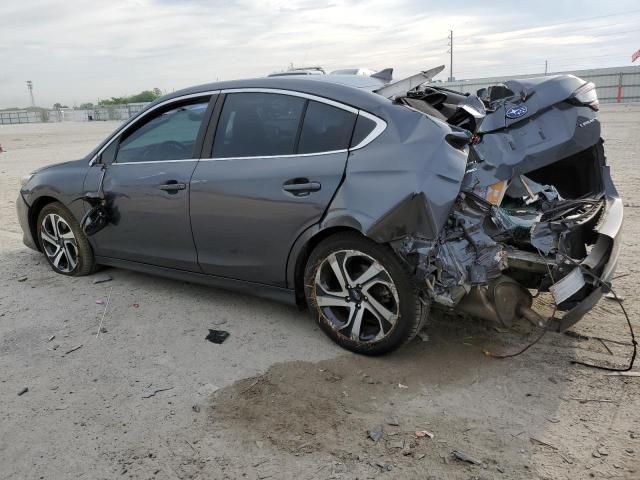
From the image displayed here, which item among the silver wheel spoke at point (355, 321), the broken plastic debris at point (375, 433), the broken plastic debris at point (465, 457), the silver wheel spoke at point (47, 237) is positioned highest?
the silver wheel spoke at point (47, 237)

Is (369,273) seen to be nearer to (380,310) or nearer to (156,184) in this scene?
(380,310)

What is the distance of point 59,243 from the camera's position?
529 cm

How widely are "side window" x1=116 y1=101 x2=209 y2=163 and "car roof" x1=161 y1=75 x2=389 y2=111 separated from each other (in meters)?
0.24

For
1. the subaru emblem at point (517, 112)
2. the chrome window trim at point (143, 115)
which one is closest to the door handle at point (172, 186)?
the chrome window trim at point (143, 115)

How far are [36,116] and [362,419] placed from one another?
76830 mm

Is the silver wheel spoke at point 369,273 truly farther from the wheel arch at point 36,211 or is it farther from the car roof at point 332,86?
the wheel arch at point 36,211

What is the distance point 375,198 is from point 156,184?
194cm

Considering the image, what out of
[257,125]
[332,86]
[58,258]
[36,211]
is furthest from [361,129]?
[36,211]

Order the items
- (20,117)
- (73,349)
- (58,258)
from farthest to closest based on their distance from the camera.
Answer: (20,117) → (58,258) → (73,349)

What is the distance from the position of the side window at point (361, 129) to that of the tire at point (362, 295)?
23.4 inches

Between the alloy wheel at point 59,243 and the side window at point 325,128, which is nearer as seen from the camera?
the side window at point 325,128

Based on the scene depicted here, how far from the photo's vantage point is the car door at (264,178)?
355cm

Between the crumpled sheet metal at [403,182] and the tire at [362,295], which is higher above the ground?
the crumpled sheet metal at [403,182]

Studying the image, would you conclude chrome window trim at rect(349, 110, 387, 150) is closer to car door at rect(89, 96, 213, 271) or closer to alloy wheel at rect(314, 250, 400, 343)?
alloy wheel at rect(314, 250, 400, 343)
